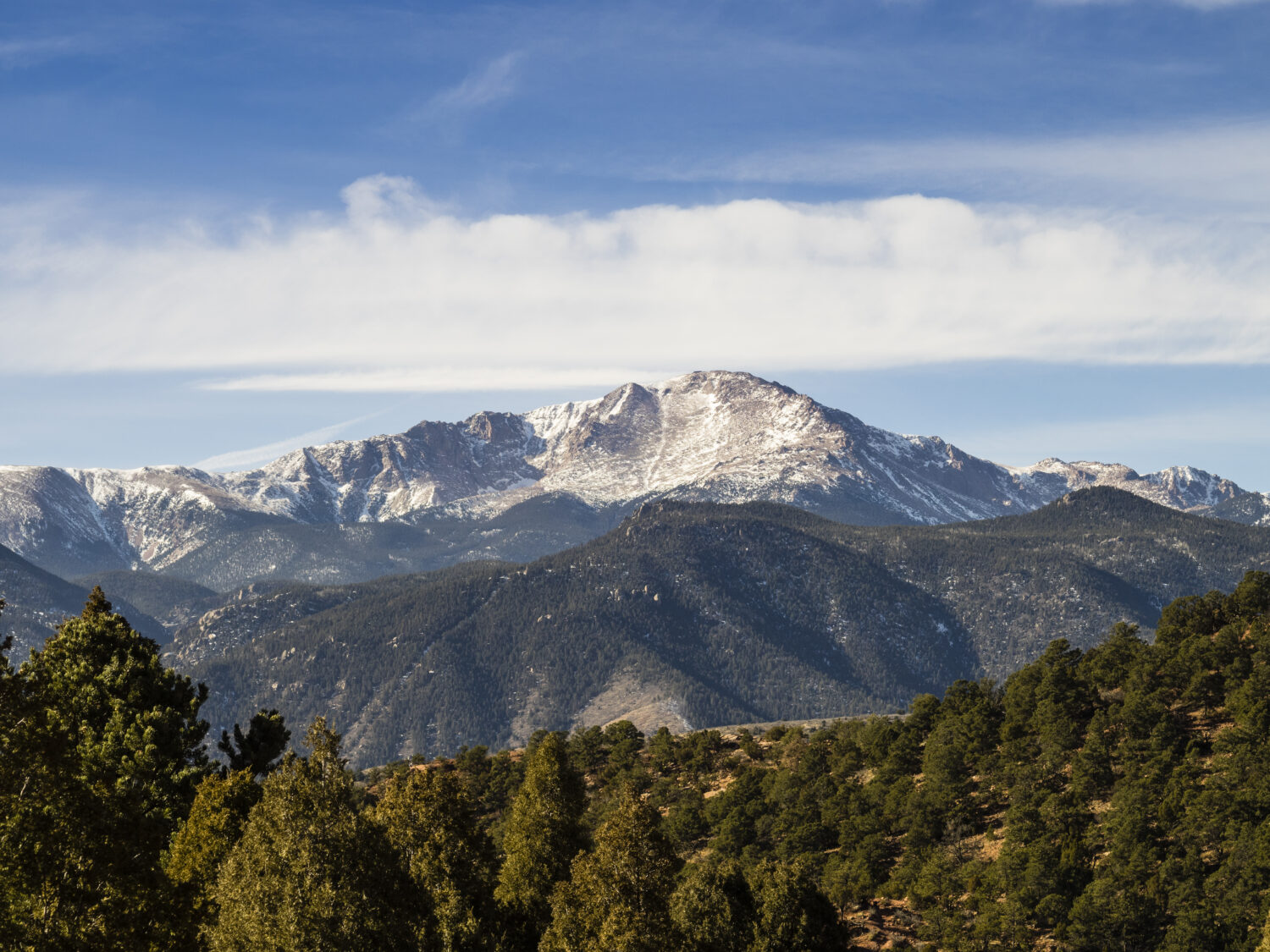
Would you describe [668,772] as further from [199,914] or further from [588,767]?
[199,914]

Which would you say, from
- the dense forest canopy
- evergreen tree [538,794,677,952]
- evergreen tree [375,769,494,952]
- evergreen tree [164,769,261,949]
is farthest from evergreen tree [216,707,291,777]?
evergreen tree [538,794,677,952]

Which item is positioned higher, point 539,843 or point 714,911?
point 539,843

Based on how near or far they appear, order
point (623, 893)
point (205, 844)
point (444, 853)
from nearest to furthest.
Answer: point (623, 893), point (444, 853), point (205, 844)

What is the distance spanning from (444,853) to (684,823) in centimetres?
9530

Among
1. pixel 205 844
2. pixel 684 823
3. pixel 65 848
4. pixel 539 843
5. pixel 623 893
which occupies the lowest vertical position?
pixel 684 823

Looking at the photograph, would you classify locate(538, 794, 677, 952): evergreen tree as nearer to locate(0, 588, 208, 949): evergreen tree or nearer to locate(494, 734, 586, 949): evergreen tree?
locate(494, 734, 586, 949): evergreen tree

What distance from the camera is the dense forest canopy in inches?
1788

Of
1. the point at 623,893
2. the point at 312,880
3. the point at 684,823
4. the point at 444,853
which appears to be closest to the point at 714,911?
the point at 623,893

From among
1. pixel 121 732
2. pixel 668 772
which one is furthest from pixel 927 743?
pixel 121 732

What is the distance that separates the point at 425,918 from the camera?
5191cm

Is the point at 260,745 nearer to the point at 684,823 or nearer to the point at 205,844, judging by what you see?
the point at 205,844

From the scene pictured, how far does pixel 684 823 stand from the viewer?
146m

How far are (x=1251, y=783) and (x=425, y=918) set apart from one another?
4328 inches

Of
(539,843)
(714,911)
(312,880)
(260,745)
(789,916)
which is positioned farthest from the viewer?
(260,745)
